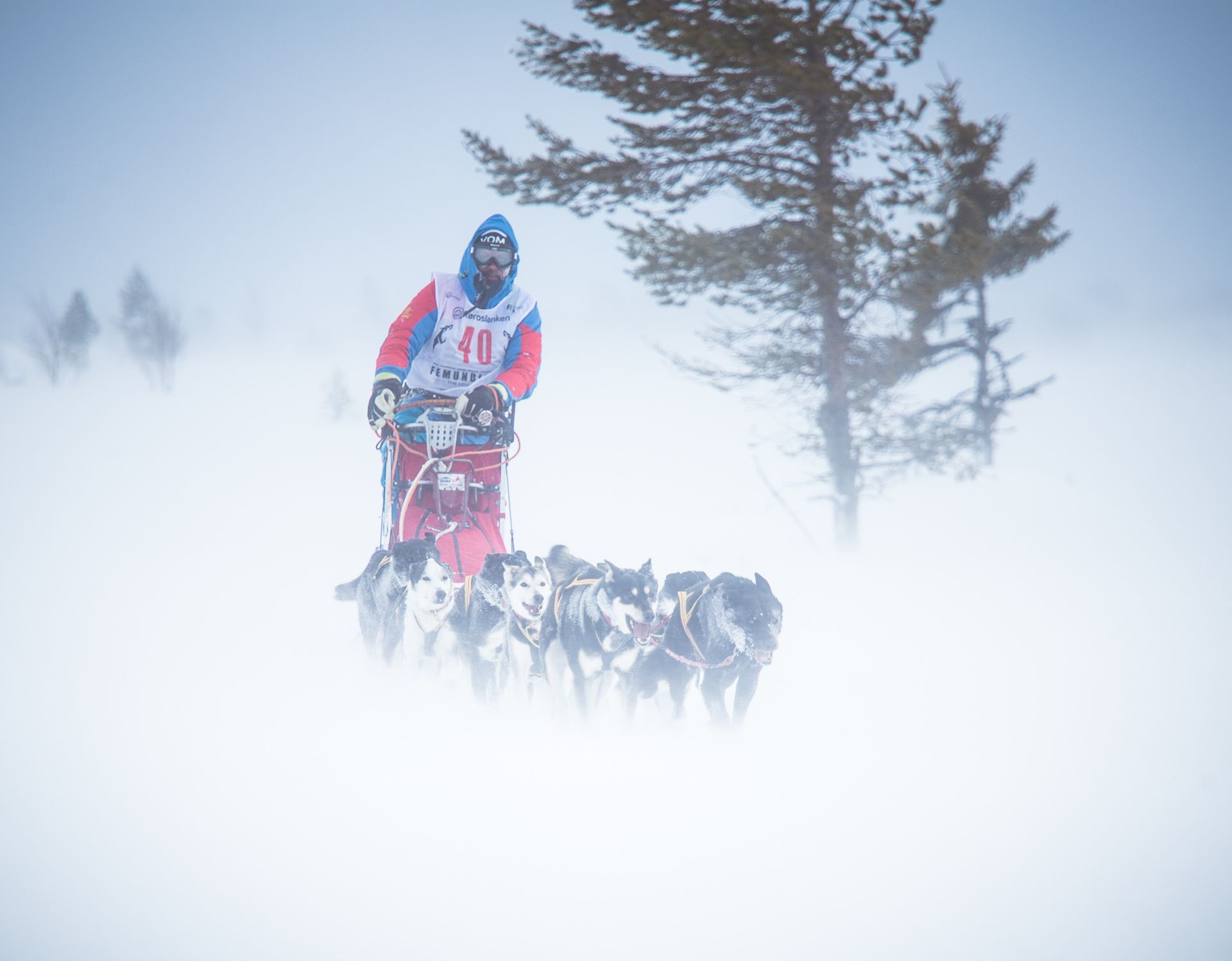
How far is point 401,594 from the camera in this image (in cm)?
381

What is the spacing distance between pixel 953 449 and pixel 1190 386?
18.7 m

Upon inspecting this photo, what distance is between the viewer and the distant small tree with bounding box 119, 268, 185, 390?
28.1 meters

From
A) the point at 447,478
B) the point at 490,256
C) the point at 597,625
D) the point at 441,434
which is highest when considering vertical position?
the point at 490,256

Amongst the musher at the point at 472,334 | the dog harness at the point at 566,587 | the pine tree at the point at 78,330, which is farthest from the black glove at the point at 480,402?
the pine tree at the point at 78,330

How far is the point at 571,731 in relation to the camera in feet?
12.0

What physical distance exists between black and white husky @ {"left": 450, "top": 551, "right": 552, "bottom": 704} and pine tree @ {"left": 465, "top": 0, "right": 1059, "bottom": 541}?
469 centimetres

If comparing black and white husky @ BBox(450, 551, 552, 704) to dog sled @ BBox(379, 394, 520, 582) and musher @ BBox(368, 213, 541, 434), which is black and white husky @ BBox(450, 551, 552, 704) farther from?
musher @ BBox(368, 213, 541, 434)

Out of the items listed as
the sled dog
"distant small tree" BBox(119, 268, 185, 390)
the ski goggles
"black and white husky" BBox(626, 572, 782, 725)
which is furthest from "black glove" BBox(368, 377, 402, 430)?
"distant small tree" BBox(119, 268, 185, 390)

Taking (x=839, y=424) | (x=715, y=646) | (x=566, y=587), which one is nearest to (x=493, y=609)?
(x=566, y=587)

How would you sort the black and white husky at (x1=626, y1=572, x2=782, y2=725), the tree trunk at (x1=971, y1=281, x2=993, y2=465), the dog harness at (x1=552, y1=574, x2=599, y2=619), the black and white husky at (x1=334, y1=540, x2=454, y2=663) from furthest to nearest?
the tree trunk at (x1=971, y1=281, x2=993, y2=465), the dog harness at (x1=552, y1=574, x2=599, y2=619), the black and white husky at (x1=334, y1=540, x2=454, y2=663), the black and white husky at (x1=626, y1=572, x2=782, y2=725)

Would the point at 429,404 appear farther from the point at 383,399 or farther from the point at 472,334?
the point at 472,334

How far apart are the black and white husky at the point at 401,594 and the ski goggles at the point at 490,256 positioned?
171 cm

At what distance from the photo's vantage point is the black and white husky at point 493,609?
385cm

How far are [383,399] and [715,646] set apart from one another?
221 cm
